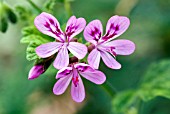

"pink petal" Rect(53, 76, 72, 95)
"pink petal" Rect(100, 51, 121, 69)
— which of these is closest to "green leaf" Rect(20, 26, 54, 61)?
"pink petal" Rect(53, 76, 72, 95)

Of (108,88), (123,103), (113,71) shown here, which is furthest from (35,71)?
(113,71)

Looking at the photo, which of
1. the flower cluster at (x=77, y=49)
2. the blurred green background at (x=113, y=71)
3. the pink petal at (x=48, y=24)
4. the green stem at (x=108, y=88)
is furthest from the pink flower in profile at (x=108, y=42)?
the blurred green background at (x=113, y=71)

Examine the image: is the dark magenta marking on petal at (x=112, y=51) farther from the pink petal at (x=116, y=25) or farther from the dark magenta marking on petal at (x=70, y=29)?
the dark magenta marking on petal at (x=70, y=29)

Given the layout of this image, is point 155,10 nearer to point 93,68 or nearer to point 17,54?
point 17,54

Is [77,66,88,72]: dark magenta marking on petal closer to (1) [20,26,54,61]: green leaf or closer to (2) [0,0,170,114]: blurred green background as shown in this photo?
(1) [20,26,54,61]: green leaf

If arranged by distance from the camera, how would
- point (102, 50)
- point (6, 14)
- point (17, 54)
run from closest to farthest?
point (102, 50)
point (6, 14)
point (17, 54)

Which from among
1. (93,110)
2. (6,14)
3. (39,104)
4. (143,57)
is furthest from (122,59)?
(6,14)
